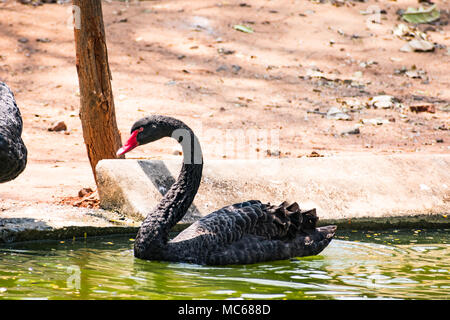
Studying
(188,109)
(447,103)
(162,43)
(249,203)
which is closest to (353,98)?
(447,103)

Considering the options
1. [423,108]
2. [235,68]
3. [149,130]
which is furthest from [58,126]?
[423,108]

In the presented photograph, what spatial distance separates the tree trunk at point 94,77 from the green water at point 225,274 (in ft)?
4.32

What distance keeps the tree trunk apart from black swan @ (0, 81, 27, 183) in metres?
1.83

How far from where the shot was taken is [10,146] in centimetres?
466

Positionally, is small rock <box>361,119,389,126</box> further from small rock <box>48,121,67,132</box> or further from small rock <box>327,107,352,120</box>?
small rock <box>48,121,67,132</box>

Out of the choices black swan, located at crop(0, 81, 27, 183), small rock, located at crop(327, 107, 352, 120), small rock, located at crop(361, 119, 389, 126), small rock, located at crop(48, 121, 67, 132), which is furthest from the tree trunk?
small rock, located at crop(361, 119, 389, 126)

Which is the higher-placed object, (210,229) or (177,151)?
→ (177,151)

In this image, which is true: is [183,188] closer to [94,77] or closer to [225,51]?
[94,77]

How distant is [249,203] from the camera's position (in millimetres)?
5742

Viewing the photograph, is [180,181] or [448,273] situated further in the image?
[180,181]

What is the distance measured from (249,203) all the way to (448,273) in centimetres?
156

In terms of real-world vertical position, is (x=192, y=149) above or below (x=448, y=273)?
above

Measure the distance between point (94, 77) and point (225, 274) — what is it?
2758 millimetres
